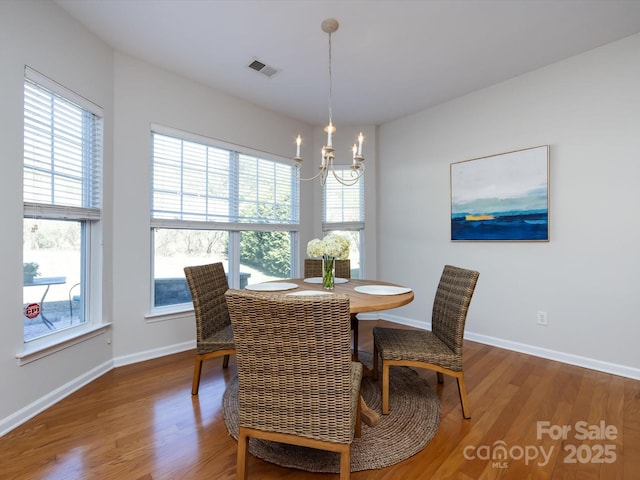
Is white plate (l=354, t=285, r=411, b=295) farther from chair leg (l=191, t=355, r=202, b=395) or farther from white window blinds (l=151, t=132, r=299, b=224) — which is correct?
white window blinds (l=151, t=132, r=299, b=224)

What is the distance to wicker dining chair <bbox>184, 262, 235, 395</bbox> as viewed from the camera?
2037 mm

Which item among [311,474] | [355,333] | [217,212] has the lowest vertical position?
[311,474]

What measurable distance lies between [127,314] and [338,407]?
7.63ft

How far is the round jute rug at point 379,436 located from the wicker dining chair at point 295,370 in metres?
0.32

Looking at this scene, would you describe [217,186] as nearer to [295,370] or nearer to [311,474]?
[295,370]

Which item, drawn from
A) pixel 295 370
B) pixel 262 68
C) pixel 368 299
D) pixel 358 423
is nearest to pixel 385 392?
pixel 358 423

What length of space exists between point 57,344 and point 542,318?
4021mm

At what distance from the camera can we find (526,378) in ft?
7.84

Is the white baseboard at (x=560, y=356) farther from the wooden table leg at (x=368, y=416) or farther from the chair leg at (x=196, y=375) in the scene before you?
the chair leg at (x=196, y=375)

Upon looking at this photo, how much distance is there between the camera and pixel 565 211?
8.92 feet

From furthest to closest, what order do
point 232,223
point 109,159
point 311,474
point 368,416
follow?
point 232,223 → point 109,159 → point 368,416 → point 311,474

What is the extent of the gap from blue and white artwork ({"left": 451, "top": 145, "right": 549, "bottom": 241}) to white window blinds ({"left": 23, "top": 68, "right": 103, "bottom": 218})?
3548mm

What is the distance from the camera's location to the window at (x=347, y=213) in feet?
13.8

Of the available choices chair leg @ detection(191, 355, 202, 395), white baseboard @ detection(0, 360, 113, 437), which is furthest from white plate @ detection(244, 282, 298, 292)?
white baseboard @ detection(0, 360, 113, 437)
